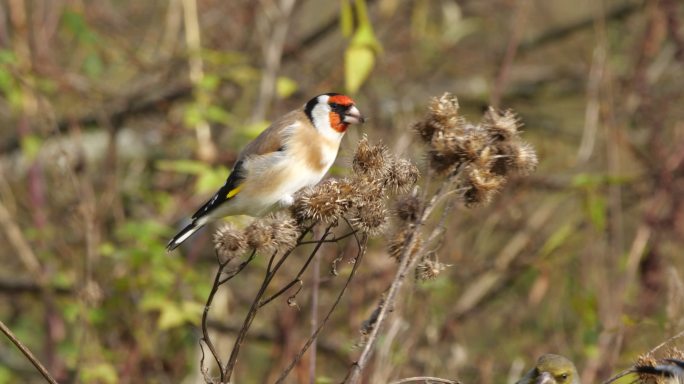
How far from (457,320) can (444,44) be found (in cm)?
257

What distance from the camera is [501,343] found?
668 centimetres

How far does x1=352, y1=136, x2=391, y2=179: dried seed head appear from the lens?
2.38 meters

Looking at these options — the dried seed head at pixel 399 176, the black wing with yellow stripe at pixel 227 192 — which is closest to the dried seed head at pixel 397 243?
the dried seed head at pixel 399 176

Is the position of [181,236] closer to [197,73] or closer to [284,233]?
[284,233]

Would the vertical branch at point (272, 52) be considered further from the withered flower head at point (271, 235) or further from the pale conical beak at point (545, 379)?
the withered flower head at point (271, 235)

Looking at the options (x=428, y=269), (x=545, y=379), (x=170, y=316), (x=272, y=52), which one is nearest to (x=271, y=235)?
(x=428, y=269)

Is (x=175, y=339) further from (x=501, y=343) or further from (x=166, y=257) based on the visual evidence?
(x=501, y=343)

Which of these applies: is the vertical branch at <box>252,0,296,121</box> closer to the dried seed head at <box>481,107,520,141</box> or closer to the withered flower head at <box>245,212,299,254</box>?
the dried seed head at <box>481,107,520,141</box>

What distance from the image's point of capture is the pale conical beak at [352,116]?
3.53m

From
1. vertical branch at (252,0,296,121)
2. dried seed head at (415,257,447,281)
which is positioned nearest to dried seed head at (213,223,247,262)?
dried seed head at (415,257,447,281)

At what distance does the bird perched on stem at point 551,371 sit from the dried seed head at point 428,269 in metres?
0.70

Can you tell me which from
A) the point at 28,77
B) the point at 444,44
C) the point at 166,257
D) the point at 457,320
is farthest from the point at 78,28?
the point at 444,44

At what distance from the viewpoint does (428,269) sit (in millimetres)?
2424

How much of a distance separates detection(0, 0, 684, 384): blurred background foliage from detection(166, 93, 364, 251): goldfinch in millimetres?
439
